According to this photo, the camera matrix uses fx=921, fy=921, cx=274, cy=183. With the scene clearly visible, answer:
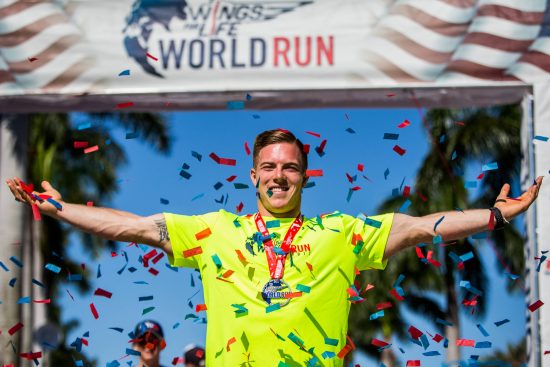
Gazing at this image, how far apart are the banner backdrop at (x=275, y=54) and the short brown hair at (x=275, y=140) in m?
3.21

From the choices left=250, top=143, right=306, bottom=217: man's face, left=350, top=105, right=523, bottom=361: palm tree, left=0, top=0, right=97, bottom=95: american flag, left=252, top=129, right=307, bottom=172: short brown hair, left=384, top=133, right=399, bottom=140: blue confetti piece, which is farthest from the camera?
left=350, top=105, right=523, bottom=361: palm tree

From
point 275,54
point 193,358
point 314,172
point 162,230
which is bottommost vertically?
point 193,358

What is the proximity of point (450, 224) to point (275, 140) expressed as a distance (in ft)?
2.91

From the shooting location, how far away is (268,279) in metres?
4.05

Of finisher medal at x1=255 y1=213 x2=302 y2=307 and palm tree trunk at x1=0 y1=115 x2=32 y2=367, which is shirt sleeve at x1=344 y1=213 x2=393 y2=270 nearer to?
finisher medal at x1=255 y1=213 x2=302 y2=307

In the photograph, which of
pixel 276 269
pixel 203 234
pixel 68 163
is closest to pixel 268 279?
pixel 276 269

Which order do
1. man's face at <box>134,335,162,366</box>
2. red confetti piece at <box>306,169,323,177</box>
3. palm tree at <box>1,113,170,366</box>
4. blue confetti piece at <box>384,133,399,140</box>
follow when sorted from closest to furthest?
red confetti piece at <box>306,169,323,177</box>
blue confetti piece at <box>384,133,399,140</box>
man's face at <box>134,335,162,366</box>
palm tree at <box>1,113,170,366</box>

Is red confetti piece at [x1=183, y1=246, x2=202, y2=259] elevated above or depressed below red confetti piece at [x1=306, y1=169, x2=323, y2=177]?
below

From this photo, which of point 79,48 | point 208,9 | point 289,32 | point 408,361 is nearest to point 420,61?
point 289,32

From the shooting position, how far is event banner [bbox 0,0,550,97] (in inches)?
293

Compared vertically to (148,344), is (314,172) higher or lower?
higher

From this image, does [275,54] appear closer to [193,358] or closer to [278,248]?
[193,358]

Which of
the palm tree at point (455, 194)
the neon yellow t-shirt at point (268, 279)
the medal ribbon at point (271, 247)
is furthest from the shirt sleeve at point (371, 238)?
the palm tree at point (455, 194)

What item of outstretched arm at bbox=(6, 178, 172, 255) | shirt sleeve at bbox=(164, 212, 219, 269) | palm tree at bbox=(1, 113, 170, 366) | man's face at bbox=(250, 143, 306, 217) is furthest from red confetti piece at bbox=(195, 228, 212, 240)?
palm tree at bbox=(1, 113, 170, 366)
